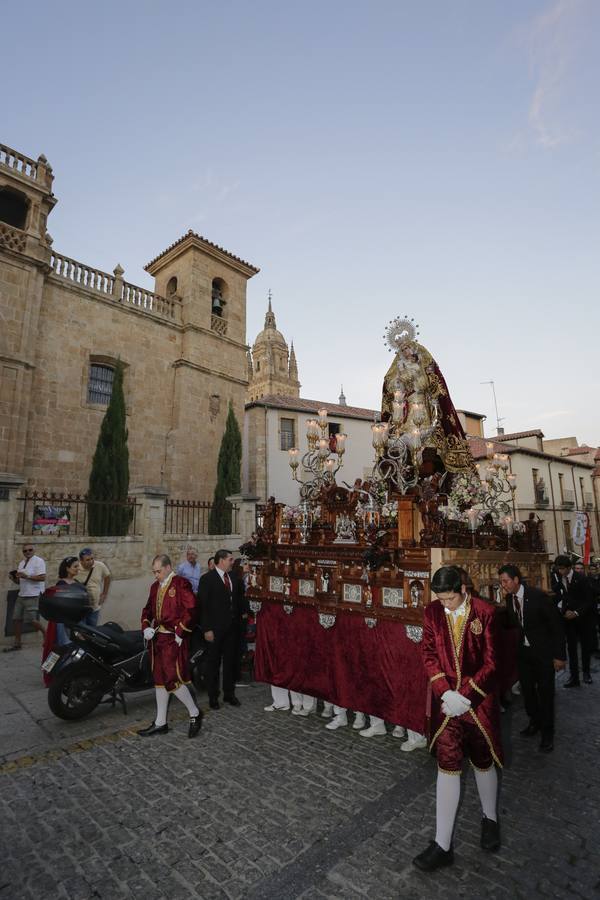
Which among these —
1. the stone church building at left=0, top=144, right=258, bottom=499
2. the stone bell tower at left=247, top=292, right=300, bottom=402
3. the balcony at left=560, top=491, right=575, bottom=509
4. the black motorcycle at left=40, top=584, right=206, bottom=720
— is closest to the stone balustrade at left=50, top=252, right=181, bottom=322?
the stone church building at left=0, top=144, right=258, bottom=499

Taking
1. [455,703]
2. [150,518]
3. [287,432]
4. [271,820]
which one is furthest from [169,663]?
[287,432]

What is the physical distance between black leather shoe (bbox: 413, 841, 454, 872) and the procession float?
5.34ft

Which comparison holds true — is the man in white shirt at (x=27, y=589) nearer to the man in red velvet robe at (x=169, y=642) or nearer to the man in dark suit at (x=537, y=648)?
the man in red velvet robe at (x=169, y=642)

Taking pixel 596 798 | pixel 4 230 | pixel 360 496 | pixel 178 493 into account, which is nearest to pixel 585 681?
pixel 596 798

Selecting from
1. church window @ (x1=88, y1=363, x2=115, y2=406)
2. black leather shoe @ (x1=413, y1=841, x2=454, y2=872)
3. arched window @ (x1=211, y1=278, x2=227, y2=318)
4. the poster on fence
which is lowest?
black leather shoe @ (x1=413, y1=841, x2=454, y2=872)

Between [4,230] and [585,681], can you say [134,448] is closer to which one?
[4,230]

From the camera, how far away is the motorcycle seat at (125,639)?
5.84 meters

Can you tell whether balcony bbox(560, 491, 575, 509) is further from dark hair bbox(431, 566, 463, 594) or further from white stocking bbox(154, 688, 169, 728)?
dark hair bbox(431, 566, 463, 594)

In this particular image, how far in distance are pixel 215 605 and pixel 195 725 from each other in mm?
1458

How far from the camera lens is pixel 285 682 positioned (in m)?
5.92

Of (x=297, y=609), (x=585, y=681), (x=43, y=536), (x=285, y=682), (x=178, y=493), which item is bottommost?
(x=585, y=681)

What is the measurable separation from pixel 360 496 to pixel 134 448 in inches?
538

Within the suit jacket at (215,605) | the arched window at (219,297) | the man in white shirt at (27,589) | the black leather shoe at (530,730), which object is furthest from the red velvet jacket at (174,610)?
the arched window at (219,297)

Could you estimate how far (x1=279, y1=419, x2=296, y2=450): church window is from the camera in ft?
89.1
